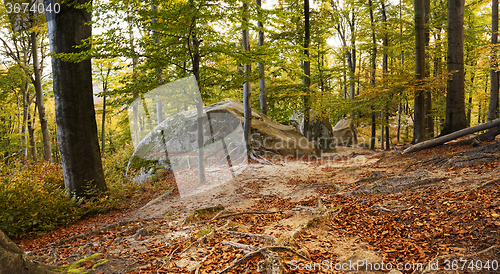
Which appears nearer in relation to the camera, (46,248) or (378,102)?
(46,248)

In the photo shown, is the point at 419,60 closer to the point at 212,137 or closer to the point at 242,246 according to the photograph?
the point at 212,137

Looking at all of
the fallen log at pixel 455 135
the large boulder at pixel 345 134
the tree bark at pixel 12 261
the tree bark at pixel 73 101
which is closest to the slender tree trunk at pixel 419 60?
the fallen log at pixel 455 135

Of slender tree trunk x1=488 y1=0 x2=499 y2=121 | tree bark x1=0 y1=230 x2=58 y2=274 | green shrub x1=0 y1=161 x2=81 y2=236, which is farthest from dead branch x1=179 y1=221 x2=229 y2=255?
slender tree trunk x1=488 y1=0 x2=499 y2=121

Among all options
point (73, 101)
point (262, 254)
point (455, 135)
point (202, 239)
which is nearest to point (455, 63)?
point (455, 135)

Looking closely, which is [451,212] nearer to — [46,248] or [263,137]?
[46,248]

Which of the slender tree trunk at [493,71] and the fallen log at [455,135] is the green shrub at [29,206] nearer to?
the fallen log at [455,135]

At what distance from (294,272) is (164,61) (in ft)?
20.7

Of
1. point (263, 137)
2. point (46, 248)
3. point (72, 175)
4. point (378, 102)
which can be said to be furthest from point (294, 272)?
point (378, 102)

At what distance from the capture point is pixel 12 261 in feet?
6.23

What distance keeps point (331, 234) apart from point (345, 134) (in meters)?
19.4

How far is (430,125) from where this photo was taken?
14.6 meters

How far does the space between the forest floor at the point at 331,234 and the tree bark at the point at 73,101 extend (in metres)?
1.32

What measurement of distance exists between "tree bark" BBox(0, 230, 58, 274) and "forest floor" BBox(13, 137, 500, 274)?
692 millimetres

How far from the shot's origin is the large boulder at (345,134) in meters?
21.5
